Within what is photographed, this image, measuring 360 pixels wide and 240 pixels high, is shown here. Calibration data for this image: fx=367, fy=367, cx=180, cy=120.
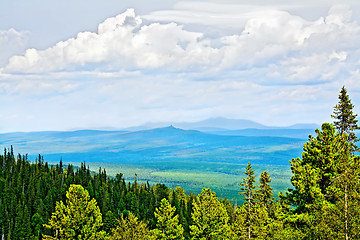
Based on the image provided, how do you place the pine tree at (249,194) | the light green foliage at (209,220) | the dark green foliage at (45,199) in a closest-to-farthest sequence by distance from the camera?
the pine tree at (249,194)
the light green foliage at (209,220)
the dark green foliage at (45,199)

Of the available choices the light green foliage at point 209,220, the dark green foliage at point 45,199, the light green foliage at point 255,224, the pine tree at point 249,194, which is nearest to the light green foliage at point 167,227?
the light green foliage at point 209,220

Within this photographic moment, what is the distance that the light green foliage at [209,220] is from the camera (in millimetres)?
57781

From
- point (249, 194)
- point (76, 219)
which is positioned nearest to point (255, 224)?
point (249, 194)

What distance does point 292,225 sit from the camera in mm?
35844

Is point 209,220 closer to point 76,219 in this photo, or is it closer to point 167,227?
point 167,227

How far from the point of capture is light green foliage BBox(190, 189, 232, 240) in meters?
57.8

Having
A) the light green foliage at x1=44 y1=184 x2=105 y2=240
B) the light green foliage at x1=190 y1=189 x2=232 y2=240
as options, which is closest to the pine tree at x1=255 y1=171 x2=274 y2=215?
the light green foliage at x1=190 y1=189 x2=232 y2=240

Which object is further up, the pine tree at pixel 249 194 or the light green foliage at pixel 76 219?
the pine tree at pixel 249 194

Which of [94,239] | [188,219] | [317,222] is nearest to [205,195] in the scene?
[94,239]

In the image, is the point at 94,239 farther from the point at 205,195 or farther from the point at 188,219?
the point at 188,219

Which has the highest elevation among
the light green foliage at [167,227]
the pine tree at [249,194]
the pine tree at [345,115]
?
the pine tree at [345,115]

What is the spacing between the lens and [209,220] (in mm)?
58438

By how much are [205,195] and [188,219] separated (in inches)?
A: 2761

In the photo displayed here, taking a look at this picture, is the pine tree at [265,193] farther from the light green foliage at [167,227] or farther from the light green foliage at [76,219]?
the light green foliage at [76,219]
